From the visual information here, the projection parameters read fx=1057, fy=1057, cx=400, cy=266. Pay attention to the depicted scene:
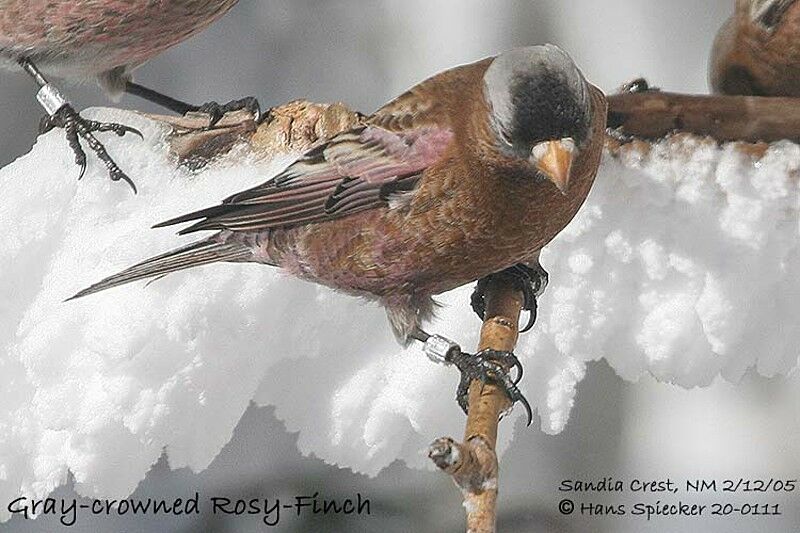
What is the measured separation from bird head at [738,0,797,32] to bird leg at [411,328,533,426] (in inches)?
15.3

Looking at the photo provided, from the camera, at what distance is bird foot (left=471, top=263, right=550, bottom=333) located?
2.87 ft

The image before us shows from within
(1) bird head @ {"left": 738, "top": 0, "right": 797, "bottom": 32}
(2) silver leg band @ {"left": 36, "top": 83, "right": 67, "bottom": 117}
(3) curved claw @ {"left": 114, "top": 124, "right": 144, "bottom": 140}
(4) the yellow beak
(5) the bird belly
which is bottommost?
(1) bird head @ {"left": 738, "top": 0, "right": 797, "bottom": 32}

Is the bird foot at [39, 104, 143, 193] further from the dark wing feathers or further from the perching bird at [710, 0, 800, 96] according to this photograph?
the perching bird at [710, 0, 800, 96]

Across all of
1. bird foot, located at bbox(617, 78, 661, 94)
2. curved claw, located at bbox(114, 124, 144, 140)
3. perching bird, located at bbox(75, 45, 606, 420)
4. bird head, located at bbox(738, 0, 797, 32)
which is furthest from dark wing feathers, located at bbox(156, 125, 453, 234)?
bird head, located at bbox(738, 0, 797, 32)

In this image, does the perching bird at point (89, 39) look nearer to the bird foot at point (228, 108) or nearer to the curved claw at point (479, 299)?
the bird foot at point (228, 108)

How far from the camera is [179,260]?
855 millimetres

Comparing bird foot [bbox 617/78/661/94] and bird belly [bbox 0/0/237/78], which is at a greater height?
bird belly [bbox 0/0/237/78]

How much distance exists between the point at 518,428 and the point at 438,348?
12 cm

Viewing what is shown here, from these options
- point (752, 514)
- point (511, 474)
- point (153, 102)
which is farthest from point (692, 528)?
point (153, 102)

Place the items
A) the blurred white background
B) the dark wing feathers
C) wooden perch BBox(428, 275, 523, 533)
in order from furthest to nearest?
the blurred white background, the dark wing feathers, wooden perch BBox(428, 275, 523, 533)

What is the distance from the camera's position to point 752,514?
3.04 ft

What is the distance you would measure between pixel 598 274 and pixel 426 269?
0.21 meters

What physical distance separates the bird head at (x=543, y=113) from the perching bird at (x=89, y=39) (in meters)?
0.27

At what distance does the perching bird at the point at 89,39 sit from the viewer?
835 mm
